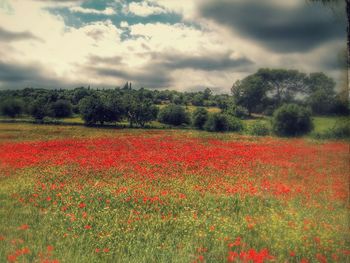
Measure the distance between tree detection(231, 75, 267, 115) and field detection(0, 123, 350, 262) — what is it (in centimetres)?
878

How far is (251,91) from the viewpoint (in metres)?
22.8

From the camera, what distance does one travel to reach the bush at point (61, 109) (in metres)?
78.8

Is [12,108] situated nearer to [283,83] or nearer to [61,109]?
[61,109]

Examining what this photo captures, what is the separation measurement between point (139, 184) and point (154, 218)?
348cm

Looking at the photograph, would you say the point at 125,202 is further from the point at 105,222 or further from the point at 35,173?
the point at 35,173

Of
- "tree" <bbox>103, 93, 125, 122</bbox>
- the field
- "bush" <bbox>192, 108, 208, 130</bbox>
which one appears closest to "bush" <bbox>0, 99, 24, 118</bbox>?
"tree" <bbox>103, 93, 125, 122</bbox>

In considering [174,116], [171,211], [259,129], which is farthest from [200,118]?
[171,211]

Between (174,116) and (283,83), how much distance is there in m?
63.6

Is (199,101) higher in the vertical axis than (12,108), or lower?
higher

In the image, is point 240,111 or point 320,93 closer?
point 320,93

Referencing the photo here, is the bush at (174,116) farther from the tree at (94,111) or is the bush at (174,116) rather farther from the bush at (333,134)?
the bush at (333,134)

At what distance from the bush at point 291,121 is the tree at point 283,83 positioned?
1.30m

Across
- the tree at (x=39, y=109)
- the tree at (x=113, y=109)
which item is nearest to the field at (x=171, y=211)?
the tree at (x=39, y=109)

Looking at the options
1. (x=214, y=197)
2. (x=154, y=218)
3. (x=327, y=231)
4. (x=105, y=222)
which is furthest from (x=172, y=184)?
(x=327, y=231)
